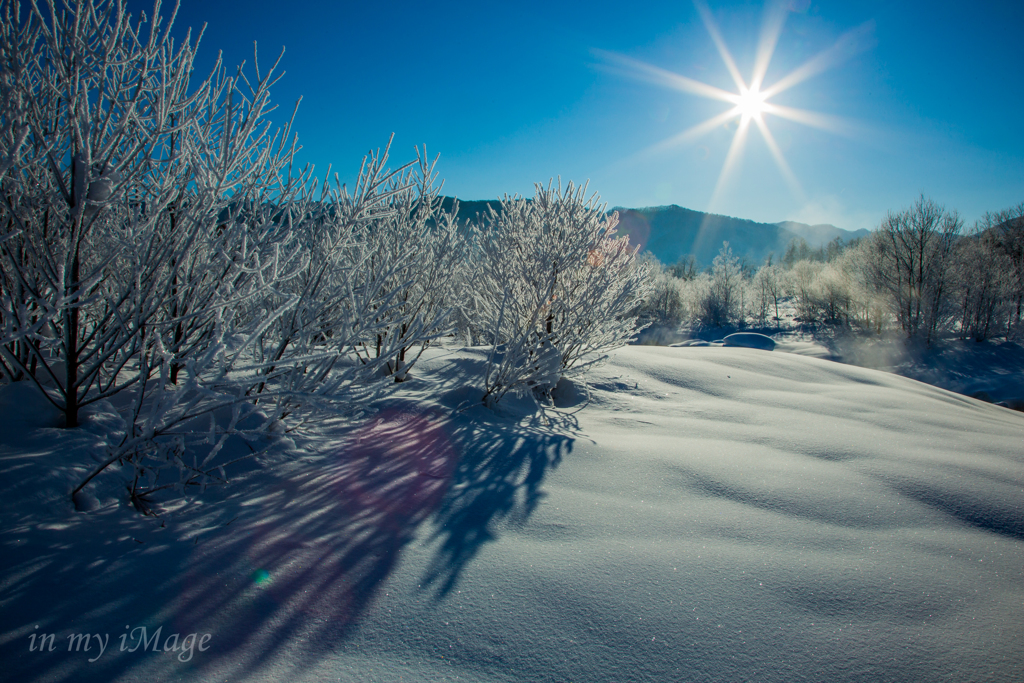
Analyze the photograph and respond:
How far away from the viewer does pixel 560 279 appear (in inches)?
185

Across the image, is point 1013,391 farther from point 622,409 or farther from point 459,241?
point 459,241

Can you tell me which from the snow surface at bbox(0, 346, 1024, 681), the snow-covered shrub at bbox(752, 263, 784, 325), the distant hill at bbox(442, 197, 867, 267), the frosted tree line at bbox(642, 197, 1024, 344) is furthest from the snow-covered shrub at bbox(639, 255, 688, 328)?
the distant hill at bbox(442, 197, 867, 267)

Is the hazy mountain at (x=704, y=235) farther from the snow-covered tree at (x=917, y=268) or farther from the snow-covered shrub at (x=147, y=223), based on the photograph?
the snow-covered shrub at (x=147, y=223)

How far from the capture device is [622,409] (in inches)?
165

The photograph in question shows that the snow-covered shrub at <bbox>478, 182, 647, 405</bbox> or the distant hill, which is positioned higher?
the distant hill

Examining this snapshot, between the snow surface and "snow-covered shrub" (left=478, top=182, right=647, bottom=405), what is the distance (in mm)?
1854

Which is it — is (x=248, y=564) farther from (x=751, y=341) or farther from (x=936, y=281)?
(x=936, y=281)

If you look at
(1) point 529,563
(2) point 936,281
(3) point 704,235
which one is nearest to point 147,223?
(1) point 529,563

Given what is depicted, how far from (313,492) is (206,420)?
98 cm

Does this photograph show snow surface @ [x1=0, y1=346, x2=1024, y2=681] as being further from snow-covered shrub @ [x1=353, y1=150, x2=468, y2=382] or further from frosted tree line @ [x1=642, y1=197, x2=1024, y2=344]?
frosted tree line @ [x1=642, y1=197, x2=1024, y2=344]

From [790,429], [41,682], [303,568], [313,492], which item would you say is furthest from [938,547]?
[41,682]

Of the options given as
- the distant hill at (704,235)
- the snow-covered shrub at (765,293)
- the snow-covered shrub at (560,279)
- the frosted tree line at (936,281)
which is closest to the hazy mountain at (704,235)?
the distant hill at (704,235)

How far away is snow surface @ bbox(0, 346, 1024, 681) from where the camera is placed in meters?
1.20

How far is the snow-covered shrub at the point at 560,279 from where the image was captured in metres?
4.43
